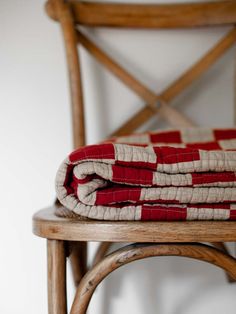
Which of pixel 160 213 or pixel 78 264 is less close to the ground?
pixel 160 213

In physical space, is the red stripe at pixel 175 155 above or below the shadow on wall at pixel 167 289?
above

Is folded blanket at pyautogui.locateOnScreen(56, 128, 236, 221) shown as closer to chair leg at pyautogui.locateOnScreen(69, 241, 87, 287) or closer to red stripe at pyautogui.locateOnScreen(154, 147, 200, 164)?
red stripe at pyautogui.locateOnScreen(154, 147, 200, 164)

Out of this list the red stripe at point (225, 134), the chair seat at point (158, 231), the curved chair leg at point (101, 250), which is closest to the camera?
the chair seat at point (158, 231)

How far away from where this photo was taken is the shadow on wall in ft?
3.84

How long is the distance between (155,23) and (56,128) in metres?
0.33

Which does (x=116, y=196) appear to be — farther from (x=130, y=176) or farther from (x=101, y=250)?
(x=101, y=250)

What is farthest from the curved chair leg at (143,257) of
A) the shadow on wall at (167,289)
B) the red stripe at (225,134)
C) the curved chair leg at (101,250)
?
the shadow on wall at (167,289)

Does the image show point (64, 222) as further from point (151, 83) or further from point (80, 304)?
point (151, 83)

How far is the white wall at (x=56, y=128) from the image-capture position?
1159 mm

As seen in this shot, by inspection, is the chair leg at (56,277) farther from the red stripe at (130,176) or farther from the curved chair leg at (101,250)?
the curved chair leg at (101,250)

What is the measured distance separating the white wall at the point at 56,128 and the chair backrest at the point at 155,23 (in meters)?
0.09

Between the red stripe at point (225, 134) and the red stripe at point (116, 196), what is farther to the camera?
the red stripe at point (225, 134)

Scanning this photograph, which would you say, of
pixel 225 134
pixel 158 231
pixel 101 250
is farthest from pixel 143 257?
pixel 101 250

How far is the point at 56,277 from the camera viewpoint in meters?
0.65
